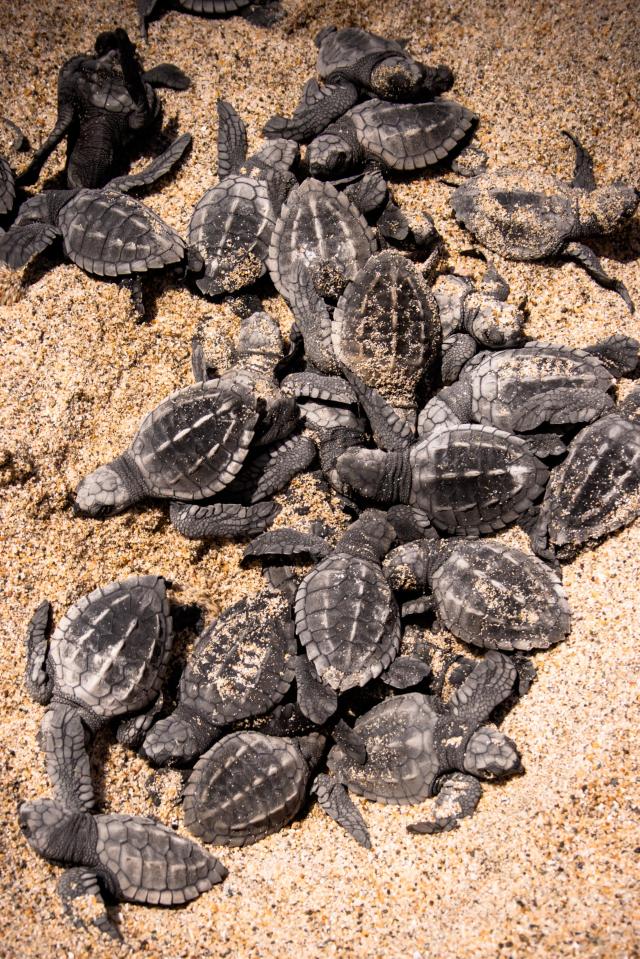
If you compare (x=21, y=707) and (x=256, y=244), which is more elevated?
(x=256, y=244)

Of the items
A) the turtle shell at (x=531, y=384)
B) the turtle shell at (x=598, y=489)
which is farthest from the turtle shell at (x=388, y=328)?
the turtle shell at (x=598, y=489)

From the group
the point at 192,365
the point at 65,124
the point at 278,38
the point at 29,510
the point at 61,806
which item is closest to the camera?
the point at 61,806

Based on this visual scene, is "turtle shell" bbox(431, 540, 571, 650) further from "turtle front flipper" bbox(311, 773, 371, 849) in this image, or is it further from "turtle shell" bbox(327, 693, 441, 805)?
"turtle front flipper" bbox(311, 773, 371, 849)

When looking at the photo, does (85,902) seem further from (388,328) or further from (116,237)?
(116,237)

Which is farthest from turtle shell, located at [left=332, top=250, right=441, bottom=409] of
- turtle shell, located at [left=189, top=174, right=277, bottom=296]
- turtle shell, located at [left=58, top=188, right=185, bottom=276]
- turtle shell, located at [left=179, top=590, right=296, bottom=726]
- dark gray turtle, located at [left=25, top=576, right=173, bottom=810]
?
dark gray turtle, located at [left=25, top=576, right=173, bottom=810]

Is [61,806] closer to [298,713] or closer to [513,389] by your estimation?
[298,713]

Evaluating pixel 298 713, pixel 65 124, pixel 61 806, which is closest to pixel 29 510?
pixel 61 806

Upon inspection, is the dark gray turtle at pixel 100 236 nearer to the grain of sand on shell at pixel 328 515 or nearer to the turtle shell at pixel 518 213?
the grain of sand on shell at pixel 328 515
